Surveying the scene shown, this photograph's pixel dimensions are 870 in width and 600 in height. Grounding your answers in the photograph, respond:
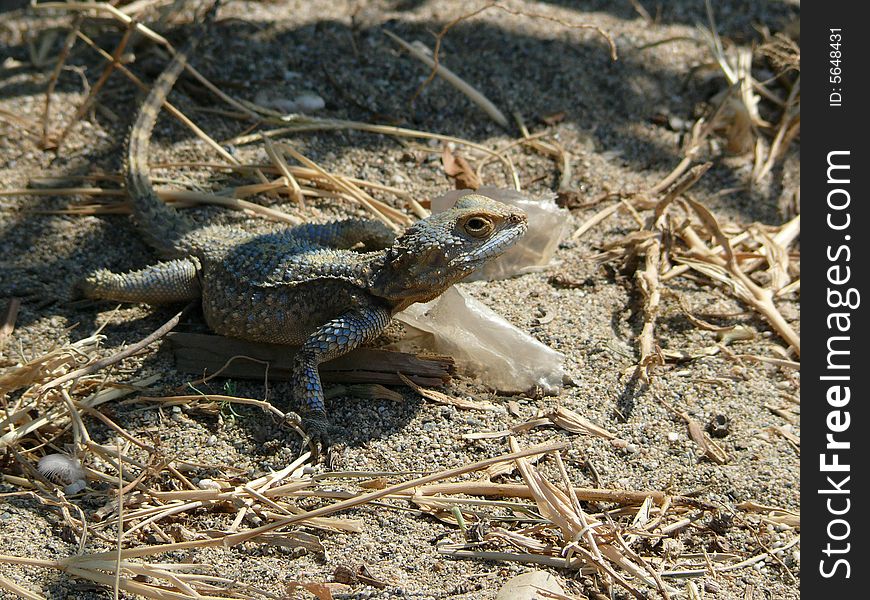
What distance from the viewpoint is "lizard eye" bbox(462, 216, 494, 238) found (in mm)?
3818

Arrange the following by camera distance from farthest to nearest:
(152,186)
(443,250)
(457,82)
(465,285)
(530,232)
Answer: (457,82) → (152,186) → (530,232) → (465,285) → (443,250)

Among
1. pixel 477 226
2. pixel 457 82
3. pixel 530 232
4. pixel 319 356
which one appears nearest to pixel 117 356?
pixel 319 356

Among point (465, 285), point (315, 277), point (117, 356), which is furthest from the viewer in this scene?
point (465, 285)

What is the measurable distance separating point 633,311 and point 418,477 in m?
1.55

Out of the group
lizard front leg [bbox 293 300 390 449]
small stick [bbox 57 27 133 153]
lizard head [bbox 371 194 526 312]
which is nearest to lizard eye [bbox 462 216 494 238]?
lizard head [bbox 371 194 526 312]

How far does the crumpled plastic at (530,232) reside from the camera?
15.4 ft

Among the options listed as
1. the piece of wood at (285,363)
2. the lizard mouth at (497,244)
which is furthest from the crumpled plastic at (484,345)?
the lizard mouth at (497,244)

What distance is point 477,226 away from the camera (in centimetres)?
383

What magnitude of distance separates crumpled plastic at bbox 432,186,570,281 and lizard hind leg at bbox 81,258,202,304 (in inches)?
51.5

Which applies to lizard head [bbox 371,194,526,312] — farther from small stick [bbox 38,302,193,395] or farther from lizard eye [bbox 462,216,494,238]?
small stick [bbox 38,302,193,395]

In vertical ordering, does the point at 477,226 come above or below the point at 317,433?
above

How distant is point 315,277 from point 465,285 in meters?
0.89

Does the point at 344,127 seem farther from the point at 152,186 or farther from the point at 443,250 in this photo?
the point at 443,250

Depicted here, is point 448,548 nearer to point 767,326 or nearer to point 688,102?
point 767,326
